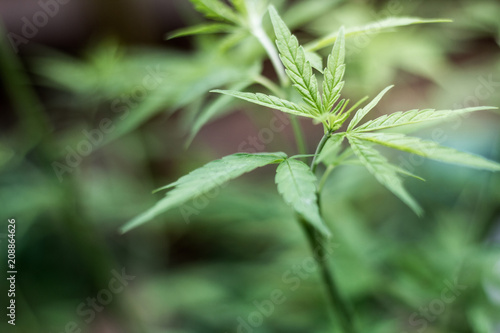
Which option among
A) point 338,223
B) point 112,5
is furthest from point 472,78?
point 112,5

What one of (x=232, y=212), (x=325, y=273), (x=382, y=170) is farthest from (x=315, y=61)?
(x=232, y=212)

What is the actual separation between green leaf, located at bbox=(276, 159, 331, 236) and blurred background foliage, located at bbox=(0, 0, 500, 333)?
20cm

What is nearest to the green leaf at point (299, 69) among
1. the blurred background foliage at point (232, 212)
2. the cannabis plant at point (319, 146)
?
the cannabis plant at point (319, 146)

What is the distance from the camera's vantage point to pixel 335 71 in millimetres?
503

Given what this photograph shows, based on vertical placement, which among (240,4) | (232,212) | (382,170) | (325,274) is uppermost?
(240,4)

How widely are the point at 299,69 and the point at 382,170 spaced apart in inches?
5.7

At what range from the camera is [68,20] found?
8.85ft

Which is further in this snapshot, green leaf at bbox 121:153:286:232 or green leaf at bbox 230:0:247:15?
green leaf at bbox 230:0:247:15

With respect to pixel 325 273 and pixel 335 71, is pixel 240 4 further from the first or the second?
pixel 325 273

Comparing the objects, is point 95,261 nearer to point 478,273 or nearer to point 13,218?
point 13,218

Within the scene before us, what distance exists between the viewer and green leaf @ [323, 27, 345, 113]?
1.63 ft

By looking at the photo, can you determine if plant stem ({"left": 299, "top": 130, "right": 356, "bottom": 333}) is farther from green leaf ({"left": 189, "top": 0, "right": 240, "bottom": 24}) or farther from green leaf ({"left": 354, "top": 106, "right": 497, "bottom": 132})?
green leaf ({"left": 189, "top": 0, "right": 240, "bottom": 24})

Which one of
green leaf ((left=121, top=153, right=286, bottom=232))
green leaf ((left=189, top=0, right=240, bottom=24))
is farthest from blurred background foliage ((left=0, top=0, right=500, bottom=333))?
green leaf ((left=121, top=153, right=286, bottom=232))

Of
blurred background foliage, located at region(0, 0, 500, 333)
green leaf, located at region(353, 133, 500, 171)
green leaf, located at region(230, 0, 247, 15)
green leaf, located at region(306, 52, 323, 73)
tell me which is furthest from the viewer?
blurred background foliage, located at region(0, 0, 500, 333)
